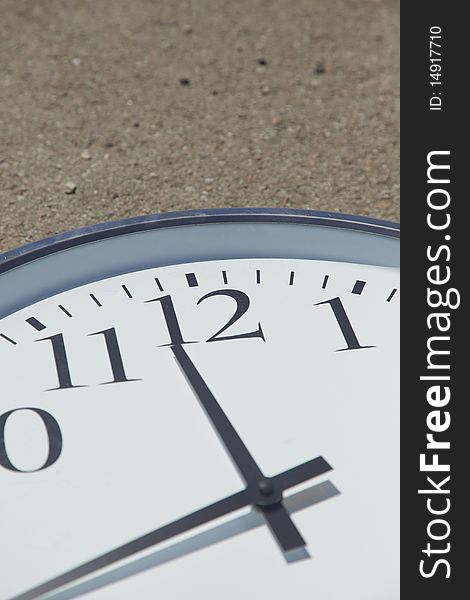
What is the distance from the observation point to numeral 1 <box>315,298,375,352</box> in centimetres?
192

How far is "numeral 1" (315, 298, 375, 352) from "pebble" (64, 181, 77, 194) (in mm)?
951

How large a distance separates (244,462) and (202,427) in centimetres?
12

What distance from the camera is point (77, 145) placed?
2900 mm

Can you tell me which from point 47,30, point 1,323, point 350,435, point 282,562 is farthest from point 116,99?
point 282,562

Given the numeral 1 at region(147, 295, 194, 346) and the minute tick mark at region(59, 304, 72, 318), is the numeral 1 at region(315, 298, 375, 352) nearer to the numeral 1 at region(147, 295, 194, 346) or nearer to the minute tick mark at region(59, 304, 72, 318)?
the numeral 1 at region(147, 295, 194, 346)

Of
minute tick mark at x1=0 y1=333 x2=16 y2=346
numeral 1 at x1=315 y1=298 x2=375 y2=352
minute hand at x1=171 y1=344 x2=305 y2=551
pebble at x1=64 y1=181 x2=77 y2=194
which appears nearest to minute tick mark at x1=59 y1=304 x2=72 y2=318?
minute tick mark at x1=0 y1=333 x2=16 y2=346

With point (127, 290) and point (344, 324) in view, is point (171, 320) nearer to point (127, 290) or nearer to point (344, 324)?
point (127, 290)

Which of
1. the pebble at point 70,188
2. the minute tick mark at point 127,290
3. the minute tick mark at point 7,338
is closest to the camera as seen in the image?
the minute tick mark at point 7,338

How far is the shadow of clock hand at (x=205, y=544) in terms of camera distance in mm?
1502

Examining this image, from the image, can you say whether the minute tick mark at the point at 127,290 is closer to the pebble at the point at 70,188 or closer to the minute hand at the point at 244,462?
the minute hand at the point at 244,462

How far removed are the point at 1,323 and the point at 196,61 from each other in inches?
60.8

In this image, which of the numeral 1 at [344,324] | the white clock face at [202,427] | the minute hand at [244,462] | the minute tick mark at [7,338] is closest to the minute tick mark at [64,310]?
the white clock face at [202,427]

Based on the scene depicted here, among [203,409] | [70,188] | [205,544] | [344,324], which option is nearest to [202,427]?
[203,409]

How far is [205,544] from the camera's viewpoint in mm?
1560
